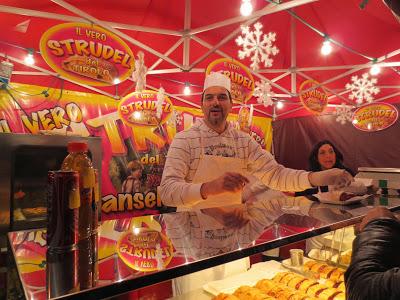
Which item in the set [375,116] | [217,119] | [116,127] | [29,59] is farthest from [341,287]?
[375,116]

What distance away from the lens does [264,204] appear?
165 cm

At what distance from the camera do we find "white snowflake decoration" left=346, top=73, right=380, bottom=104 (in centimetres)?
563

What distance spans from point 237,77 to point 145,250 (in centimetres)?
374

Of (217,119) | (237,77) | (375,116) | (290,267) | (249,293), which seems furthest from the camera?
(375,116)

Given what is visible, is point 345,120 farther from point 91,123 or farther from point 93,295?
point 93,295

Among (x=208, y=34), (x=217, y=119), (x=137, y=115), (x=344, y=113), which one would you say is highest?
(x=208, y=34)

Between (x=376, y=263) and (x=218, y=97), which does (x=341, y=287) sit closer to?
(x=376, y=263)

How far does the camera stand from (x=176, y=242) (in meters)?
0.95

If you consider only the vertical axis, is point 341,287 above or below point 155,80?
below

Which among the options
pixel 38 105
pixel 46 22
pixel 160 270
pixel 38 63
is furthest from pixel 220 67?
pixel 160 270

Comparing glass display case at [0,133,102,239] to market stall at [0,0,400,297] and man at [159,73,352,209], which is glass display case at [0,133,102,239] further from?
man at [159,73,352,209]

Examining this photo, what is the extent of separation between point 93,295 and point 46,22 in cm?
413

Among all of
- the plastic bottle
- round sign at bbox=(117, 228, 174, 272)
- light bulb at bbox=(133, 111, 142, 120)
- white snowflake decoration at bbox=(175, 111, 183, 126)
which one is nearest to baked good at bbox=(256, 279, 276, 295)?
round sign at bbox=(117, 228, 174, 272)

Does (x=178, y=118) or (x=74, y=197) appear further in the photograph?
(x=178, y=118)
